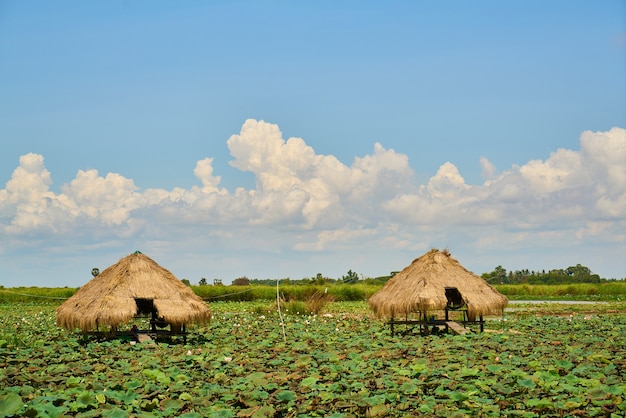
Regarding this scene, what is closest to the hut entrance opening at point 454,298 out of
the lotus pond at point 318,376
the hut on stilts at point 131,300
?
the lotus pond at point 318,376

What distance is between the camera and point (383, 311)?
17.0m

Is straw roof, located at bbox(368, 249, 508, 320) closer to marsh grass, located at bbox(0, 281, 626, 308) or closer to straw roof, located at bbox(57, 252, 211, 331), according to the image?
straw roof, located at bbox(57, 252, 211, 331)

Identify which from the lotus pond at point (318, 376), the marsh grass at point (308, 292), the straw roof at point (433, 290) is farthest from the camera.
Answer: the marsh grass at point (308, 292)

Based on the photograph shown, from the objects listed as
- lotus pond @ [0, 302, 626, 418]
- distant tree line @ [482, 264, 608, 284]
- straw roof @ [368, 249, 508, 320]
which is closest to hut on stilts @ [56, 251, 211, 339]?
lotus pond @ [0, 302, 626, 418]

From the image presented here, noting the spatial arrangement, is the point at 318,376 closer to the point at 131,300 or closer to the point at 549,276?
the point at 131,300

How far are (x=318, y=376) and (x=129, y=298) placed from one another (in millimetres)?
6004

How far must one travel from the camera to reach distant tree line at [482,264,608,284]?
58.9 meters

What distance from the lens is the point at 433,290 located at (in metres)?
16.2

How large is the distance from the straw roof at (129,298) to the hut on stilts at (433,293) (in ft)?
15.1

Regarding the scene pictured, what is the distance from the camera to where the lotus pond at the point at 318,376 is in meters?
8.41

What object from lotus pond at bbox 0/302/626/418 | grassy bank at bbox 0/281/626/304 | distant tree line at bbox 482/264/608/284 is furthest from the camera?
distant tree line at bbox 482/264/608/284

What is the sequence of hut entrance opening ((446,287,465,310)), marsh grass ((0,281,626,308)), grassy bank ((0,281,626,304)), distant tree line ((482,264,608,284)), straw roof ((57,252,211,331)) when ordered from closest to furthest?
1. straw roof ((57,252,211,331))
2. hut entrance opening ((446,287,465,310))
3. grassy bank ((0,281,626,304))
4. marsh grass ((0,281,626,308))
5. distant tree line ((482,264,608,284))

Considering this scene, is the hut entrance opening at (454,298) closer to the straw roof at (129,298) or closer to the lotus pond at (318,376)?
the lotus pond at (318,376)

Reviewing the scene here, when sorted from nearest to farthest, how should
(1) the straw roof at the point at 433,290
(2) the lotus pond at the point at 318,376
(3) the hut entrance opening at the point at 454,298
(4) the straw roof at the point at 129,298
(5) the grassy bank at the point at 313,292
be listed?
1. (2) the lotus pond at the point at 318,376
2. (4) the straw roof at the point at 129,298
3. (1) the straw roof at the point at 433,290
4. (3) the hut entrance opening at the point at 454,298
5. (5) the grassy bank at the point at 313,292
